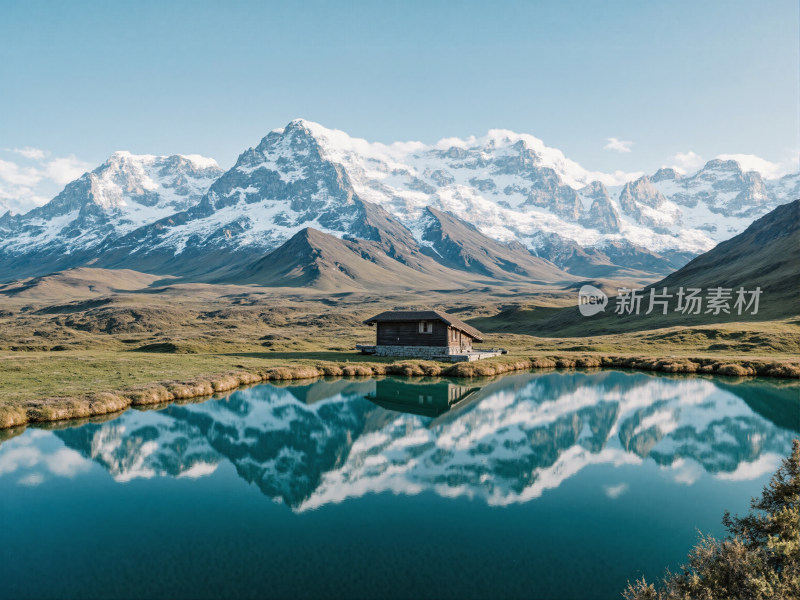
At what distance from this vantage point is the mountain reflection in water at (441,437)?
983 inches

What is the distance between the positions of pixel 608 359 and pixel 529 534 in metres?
54.8

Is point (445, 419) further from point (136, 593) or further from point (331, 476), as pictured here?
point (136, 593)

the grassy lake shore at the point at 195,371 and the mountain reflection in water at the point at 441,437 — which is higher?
the grassy lake shore at the point at 195,371

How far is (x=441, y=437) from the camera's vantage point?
32781 mm

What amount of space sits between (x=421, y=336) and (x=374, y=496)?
158ft

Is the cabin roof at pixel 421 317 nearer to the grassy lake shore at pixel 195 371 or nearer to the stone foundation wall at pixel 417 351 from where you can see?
the stone foundation wall at pixel 417 351

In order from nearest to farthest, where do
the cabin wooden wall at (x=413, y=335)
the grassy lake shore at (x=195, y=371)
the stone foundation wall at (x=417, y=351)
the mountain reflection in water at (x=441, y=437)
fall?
the mountain reflection in water at (x=441, y=437) < the grassy lake shore at (x=195, y=371) < the stone foundation wall at (x=417, y=351) < the cabin wooden wall at (x=413, y=335)

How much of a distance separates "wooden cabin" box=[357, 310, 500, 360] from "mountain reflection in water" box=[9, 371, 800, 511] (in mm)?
17810

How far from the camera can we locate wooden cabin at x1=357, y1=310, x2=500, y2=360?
67.9 metres

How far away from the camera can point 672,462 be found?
92.0ft

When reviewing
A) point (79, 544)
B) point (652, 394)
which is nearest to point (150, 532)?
point (79, 544)

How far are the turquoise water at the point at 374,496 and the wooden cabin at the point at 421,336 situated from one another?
2529 centimetres

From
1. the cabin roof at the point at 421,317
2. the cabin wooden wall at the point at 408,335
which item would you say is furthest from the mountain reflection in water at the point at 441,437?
the cabin wooden wall at the point at 408,335

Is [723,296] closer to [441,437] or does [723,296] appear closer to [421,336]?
[421,336]
